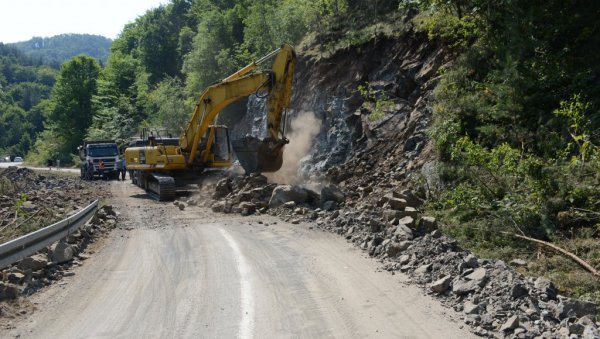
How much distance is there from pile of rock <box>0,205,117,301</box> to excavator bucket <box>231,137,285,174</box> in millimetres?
7590

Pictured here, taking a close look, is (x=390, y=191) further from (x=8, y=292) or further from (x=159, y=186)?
(x=159, y=186)

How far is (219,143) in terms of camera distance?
24938mm

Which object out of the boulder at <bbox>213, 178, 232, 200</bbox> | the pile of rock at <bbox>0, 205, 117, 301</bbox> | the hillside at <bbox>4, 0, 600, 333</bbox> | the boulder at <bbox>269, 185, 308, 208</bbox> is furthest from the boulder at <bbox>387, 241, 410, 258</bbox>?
the boulder at <bbox>213, 178, 232, 200</bbox>

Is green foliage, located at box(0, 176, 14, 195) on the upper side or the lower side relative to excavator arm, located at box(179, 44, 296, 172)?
lower

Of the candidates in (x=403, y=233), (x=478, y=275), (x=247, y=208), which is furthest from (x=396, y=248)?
(x=247, y=208)

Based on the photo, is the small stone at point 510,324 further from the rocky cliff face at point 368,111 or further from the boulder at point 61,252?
the rocky cliff face at point 368,111

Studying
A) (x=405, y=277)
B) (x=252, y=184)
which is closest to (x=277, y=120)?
(x=252, y=184)

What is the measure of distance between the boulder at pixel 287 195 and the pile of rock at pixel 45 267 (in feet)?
18.4

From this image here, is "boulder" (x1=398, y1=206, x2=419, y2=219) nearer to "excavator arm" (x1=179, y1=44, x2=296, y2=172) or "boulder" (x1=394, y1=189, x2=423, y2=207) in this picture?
"boulder" (x1=394, y1=189, x2=423, y2=207)

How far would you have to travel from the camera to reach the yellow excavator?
19.7 meters

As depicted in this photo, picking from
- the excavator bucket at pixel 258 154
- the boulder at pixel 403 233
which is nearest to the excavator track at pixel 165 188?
the excavator bucket at pixel 258 154

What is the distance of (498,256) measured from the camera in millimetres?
9422

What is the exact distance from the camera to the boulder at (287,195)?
682 inches

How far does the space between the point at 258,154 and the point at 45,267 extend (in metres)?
10.8
